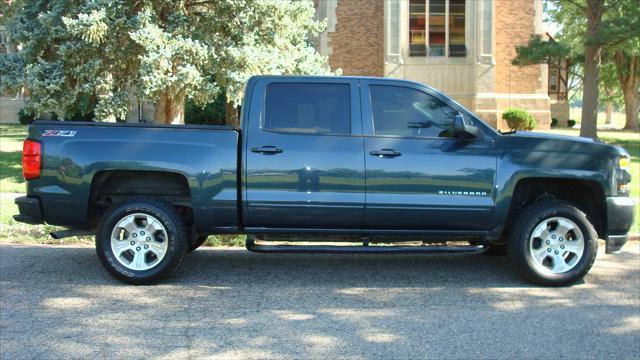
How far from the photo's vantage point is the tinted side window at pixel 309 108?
20.5ft

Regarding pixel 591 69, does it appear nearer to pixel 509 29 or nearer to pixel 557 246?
pixel 509 29

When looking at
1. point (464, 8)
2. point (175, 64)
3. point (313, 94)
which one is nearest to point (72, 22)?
point (175, 64)

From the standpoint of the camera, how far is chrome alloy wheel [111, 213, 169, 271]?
6.15 m

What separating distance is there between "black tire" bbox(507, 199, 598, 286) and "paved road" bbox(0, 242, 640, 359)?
14 cm

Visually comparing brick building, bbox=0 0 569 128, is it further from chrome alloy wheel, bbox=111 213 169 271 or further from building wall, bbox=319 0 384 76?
chrome alloy wheel, bbox=111 213 169 271

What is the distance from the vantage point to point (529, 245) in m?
6.23

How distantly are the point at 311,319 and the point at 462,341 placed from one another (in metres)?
1.19

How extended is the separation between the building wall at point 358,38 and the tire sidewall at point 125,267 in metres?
21.3

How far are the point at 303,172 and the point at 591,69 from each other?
1647 centimetres

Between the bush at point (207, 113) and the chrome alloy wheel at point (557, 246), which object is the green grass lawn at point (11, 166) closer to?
the bush at point (207, 113)

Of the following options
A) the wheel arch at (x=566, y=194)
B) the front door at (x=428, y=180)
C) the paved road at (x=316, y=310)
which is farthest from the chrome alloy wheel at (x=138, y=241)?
the wheel arch at (x=566, y=194)

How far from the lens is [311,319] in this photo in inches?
205

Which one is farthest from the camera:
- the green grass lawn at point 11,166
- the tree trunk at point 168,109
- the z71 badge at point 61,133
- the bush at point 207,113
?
the bush at point 207,113

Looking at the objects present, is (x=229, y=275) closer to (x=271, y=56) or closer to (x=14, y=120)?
(x=271, y=56)
